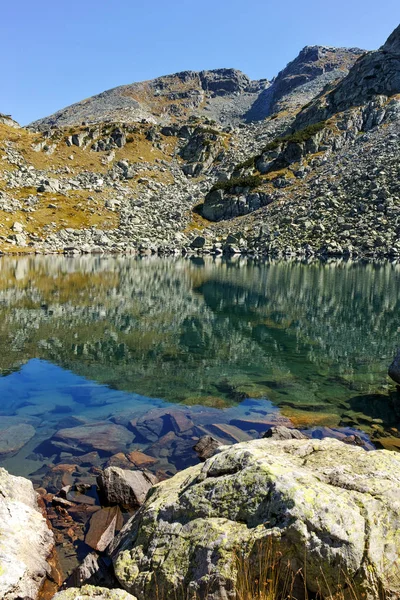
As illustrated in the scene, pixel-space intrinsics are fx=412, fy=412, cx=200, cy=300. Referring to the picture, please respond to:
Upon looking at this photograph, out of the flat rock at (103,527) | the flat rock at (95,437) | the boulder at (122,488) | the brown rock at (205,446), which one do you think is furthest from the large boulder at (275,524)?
the flat rock at (95,437)

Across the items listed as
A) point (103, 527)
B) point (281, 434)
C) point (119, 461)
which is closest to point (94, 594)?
point (103, 527)

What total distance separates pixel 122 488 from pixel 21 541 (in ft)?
8.21

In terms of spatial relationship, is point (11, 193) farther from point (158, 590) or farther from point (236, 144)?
point (158, 590)

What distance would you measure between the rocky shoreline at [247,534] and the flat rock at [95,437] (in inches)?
173

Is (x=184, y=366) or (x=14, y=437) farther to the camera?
(x=184, y=366)

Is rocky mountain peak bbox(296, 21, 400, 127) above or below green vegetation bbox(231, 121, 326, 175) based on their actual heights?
above

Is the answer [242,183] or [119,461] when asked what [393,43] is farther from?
[119,461]

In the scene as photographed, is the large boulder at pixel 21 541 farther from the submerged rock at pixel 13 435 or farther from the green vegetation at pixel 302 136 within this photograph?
the green vegetation at pixel 302 136

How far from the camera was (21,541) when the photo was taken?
668cm

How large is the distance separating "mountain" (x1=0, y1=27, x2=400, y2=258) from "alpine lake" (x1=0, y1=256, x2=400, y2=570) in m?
49.9

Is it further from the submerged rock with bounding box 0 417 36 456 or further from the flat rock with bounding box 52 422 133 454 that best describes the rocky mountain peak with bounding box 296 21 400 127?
the submerged rock with bounding box 0 417 36 456

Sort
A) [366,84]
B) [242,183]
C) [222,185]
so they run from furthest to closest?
[366,84], [222,185], [242,183]

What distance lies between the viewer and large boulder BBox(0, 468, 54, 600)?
18.9 ft

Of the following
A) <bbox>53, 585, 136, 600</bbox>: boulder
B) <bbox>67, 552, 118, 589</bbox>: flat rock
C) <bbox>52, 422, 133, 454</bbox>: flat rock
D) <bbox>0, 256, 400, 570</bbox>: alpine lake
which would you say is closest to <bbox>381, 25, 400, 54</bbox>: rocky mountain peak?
<bbox>0, 256, 400, 570</bbox>: alpine lake
